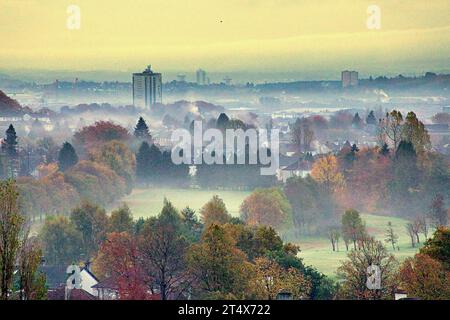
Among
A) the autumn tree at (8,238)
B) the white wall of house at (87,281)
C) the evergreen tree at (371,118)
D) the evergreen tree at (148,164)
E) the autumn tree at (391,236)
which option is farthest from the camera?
the evergreen tree at (371,118)

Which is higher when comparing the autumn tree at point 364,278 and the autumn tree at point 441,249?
the autumn tree at point 441,249

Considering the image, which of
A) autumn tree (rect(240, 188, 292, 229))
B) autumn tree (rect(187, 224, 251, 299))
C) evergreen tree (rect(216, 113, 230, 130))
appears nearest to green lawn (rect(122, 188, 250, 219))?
autumn tree (rect(240, 188, 292, 229))

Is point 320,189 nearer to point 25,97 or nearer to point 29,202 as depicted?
point 29,202

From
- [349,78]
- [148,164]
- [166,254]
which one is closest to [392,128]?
[349,78]

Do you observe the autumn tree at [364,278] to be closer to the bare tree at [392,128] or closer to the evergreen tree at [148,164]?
the evergreen tree at [148,164]

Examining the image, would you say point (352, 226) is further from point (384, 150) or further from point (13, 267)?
point (13, 267)

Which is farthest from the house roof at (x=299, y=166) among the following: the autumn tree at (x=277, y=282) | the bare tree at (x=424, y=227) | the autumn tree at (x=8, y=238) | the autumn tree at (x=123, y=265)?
the autumn tree at (x=8, y=238)
